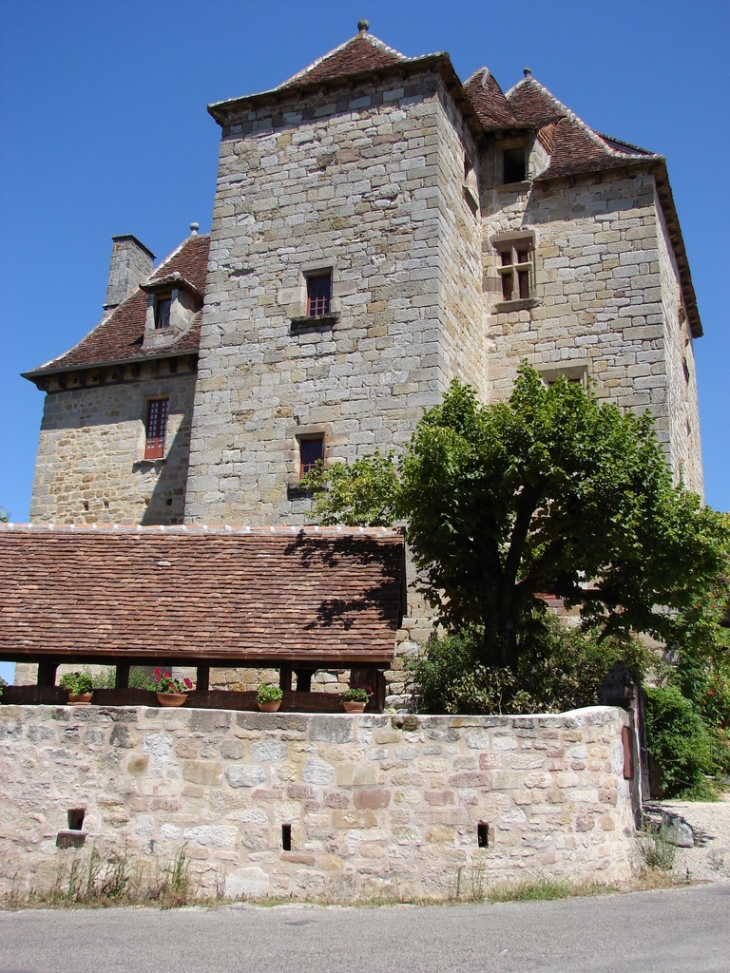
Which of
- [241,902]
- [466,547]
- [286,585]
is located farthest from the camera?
[466,547]

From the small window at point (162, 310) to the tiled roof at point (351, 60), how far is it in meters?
5.05

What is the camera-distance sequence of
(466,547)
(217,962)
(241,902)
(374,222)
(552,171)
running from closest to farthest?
(217,962) → (241,902) → (466,547) → (374,222) → (552,171)

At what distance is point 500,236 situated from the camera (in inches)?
724

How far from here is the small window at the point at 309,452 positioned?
15.9 metres

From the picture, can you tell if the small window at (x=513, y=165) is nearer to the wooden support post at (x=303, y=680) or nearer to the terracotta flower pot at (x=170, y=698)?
the wooden support post at (x=303, y=680)

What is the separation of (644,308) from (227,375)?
7.85 m

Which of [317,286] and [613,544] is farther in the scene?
[317,286]

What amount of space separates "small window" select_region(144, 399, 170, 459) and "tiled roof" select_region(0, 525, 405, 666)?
8288 mm

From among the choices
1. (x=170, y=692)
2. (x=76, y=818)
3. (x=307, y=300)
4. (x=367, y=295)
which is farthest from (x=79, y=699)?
(x=307, y=300)

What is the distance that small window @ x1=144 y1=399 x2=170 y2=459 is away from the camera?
1923cm

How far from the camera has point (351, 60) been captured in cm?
1775

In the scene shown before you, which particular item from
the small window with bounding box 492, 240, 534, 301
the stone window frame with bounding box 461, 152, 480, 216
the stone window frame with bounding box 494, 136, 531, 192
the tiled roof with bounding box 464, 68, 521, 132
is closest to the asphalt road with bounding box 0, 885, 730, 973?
the small window with bounding box 492, 240, 534, 301

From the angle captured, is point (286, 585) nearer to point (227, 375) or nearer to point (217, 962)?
point (217, 962)

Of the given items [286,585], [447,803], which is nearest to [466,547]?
[286,585]
